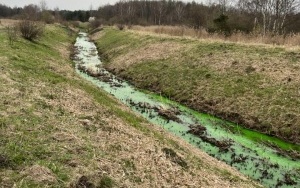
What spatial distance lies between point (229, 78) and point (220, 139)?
7591 mm

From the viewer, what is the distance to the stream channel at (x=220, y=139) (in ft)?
38.8

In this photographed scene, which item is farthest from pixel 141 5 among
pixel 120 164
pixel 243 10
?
pixel 120 164

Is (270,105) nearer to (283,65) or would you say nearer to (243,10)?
(283,65)

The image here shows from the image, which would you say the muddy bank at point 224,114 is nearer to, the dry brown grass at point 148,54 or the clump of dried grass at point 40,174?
the dry brown grass at point 148,54

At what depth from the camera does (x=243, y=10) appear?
72.8 m

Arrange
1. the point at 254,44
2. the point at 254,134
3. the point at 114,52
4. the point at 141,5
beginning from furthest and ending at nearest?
the point at 141,5 < the point at 114,52 < the point at 254,44 < the point at 254,134

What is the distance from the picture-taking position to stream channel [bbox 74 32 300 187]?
1183 centimetres

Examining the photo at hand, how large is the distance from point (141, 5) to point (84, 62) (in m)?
90.1

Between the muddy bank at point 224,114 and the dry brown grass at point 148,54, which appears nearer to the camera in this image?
the muddy bank at point 224,114

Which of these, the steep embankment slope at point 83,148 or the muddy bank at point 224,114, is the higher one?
the steep embankment slope at point 83,148

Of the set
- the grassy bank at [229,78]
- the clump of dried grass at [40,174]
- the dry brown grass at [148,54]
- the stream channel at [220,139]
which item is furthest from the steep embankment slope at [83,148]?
the dry brown grass at [148,54]

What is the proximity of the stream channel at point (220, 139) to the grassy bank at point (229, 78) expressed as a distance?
1363 millimetres

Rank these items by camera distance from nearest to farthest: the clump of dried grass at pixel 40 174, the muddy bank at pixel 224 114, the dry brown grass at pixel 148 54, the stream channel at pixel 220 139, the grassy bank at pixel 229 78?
the clump of dried grass at pixel 40 174, the stream channel at pixel 220 139, the muddy bank at pixel 224 114, the grassy bank at pixel 229 78, the dry brown grass at pixel 148 54

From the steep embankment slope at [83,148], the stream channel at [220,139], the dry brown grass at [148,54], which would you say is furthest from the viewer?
the dry brown grass at [148,54]
